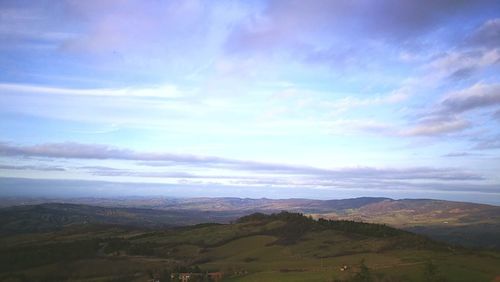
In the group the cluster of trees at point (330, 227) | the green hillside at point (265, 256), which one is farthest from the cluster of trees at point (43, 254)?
the cluster of trees at point (330, 227)

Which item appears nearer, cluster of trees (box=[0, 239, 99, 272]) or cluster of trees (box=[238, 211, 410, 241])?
cluster of trees (box=[0, 239, 99, 272])

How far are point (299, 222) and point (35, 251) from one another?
100 meters

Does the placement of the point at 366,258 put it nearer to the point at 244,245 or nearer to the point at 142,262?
the point at 244,245

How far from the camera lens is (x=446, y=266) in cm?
9231

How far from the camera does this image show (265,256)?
140000 mm

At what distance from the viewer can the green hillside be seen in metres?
93.2

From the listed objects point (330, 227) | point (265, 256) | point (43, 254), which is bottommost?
point (43, 254)

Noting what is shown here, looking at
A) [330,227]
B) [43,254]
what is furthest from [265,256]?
[43,254]

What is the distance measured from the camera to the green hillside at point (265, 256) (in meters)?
93.2

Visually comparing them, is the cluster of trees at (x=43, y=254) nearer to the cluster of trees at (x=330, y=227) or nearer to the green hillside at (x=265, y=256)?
the green hillside at (x=265, y=256)

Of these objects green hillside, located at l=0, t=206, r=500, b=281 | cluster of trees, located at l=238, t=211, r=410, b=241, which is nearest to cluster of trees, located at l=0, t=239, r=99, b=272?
green hillside, located at l=0, t=206, r=500, b=281

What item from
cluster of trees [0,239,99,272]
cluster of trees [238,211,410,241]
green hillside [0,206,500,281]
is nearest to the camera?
green hillside [0,206,500,281]

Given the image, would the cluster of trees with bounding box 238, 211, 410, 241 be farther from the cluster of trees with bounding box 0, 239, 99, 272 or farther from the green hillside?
the cluster of trees with bounding box 0, 239, 99, 272

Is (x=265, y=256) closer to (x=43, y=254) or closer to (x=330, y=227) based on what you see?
(x=330, y=227)
